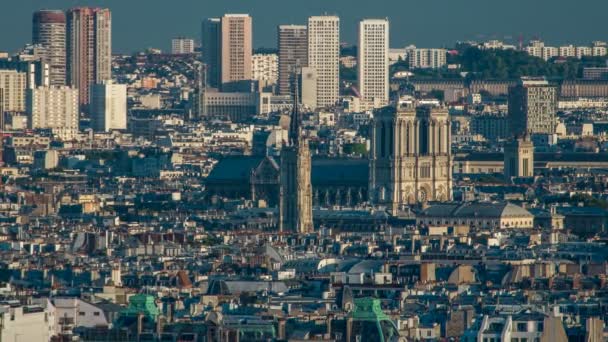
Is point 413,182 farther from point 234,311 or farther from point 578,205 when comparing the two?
point 234,311

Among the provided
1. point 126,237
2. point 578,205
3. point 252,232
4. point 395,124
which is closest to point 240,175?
point 395,124

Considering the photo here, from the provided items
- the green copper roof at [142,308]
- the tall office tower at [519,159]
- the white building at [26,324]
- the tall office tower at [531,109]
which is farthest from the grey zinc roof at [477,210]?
the tall office tower at [531,109]

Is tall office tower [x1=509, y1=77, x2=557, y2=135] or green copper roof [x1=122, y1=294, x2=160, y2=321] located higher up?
tall office tower [x1=509, y1=77, x2=557, y2=135]

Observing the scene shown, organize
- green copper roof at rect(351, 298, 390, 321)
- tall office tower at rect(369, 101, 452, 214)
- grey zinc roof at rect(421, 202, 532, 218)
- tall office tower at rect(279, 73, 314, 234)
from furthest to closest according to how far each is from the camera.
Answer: tall office tower at rect(369, 101, 452, 214)
grey zinc roof at rect(421, 202, 532, 218)
tall office tower at rect(279, 73, 314, 234)
green copper roof at rect(351, 298, 390, 321)

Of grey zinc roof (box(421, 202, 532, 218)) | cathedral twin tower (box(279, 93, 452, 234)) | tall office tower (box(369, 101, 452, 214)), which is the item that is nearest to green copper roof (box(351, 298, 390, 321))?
grey zinc roof (box(421, 202, 532, 218))

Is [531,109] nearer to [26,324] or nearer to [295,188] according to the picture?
[295,188]

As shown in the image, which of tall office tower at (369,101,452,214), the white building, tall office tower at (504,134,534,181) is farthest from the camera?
tall office tower at (504,134,534,181)

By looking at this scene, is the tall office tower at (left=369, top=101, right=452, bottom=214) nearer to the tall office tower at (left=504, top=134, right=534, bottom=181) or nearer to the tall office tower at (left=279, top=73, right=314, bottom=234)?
the tall office tower at (left=279, top=73, right=314, bottom=234)

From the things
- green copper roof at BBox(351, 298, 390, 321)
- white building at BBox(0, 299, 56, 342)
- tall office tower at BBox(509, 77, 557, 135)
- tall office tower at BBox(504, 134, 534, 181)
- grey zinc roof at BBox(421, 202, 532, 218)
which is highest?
tall office tower at BBox(509, 77, 557, 135)
